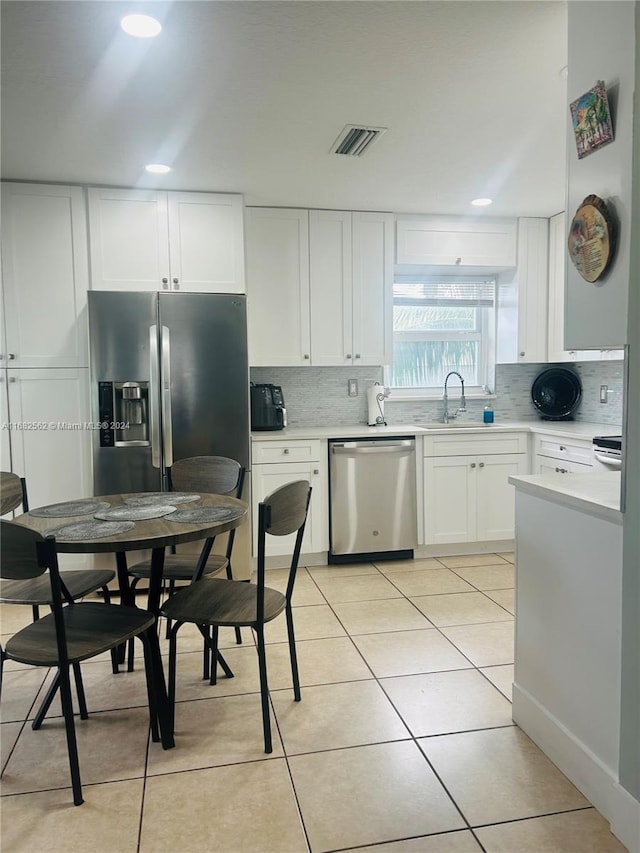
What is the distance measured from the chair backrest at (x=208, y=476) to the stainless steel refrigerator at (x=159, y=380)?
58 cm

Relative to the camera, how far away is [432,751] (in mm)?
2086

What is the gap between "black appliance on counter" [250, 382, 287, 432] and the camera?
4.29 m

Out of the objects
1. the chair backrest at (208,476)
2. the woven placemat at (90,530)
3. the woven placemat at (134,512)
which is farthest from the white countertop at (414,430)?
the woven placemat at (90,530)

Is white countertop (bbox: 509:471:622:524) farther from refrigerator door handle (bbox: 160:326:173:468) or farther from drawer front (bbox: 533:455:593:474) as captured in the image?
refrigerator door handle (bbox: 160:326:173:468)

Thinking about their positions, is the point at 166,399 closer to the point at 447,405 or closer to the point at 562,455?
the point at 447,405

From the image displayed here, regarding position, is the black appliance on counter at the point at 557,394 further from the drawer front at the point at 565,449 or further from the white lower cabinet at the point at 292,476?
the white lower cabinet at the point at 292,476

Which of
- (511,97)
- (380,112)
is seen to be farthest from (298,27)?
(511,97)

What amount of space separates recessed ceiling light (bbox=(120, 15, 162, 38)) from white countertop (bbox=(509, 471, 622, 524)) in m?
1.99

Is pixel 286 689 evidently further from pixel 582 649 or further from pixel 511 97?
pixel 511 97

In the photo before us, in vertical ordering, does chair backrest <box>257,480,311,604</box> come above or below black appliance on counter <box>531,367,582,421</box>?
below

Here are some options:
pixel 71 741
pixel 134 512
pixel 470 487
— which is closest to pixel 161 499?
pixel 134 512

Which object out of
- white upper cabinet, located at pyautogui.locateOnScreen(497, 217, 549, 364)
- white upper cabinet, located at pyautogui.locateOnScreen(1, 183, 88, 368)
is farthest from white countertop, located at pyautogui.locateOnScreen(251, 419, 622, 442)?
white upper cabinet, located at pyautogui.locateOnScreen(1, 183, 88, 368)

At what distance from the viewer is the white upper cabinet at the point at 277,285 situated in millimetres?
4223

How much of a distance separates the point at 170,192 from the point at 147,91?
1.33 metres
